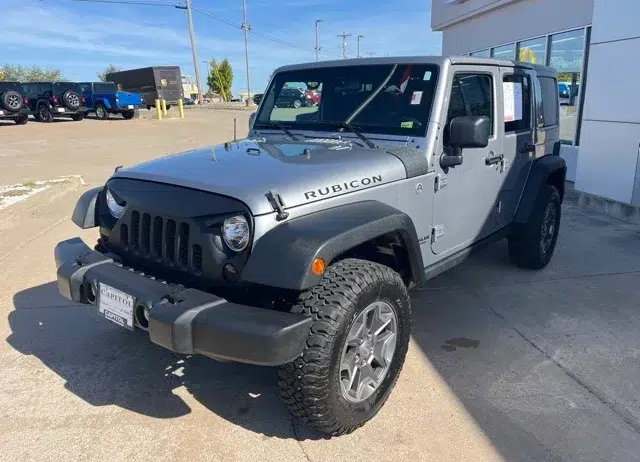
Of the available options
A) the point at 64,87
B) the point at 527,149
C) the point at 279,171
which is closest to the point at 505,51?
the point at 527,149

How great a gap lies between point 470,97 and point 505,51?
9530mm

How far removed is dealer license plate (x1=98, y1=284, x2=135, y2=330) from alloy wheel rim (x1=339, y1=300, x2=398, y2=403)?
1031 mm

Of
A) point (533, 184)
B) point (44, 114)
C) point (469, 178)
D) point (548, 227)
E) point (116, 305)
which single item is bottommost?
point (548, 227)

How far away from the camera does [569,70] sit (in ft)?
32.6

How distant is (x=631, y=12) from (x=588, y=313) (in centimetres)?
489

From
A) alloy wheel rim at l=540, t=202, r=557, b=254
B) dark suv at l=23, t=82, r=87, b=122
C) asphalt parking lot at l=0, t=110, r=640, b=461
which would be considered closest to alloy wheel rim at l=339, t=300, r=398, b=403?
asphalt parking lot at l=0, t=110, r=640, b=461

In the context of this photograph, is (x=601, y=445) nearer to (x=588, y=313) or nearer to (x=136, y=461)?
(x=588, y=313)

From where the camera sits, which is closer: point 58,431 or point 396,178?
point 58,431

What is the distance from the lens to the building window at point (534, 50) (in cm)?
1058

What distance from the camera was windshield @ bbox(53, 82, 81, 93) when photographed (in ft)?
78.9

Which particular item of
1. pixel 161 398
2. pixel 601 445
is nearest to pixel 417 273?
pixel 601 445

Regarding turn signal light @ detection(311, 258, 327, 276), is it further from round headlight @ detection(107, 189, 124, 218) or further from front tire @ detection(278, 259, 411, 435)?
round headlight @ detection(107, 189, 124, 218)

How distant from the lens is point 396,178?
3053mm

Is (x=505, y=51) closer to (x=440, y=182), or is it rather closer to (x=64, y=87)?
(x=440, y=182)
